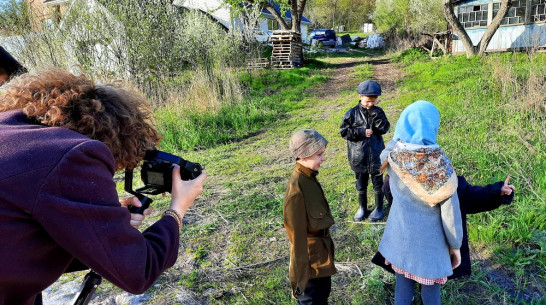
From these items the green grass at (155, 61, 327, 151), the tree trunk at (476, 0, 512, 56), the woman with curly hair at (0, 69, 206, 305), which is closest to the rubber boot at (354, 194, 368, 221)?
the woman with curly hair at (0, 69, 206, 305)

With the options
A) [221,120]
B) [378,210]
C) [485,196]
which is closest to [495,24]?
[221,120]

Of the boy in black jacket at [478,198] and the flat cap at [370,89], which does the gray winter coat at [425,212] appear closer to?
the boy in black jacket at [478,198]

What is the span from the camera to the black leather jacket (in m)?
3.90

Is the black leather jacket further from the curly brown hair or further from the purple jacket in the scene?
the purple jacket

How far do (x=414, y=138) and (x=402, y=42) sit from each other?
2436 centimetres

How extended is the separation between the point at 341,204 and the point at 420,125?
2397mm

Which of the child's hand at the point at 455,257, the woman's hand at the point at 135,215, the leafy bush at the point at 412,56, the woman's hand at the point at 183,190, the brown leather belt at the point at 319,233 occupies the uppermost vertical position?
the leafy bush at the point at 412,56

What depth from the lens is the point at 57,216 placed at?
101cm

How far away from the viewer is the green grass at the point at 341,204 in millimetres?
2934

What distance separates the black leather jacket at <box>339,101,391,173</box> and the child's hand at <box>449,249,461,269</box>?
1.70 metres

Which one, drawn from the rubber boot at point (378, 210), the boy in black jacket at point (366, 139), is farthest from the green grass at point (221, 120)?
the rubber boot at point (378, 210)

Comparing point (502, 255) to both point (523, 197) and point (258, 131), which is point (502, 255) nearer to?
point (523, 197)

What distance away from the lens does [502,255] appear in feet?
9.91

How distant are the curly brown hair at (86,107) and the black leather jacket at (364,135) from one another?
2.87 meters
